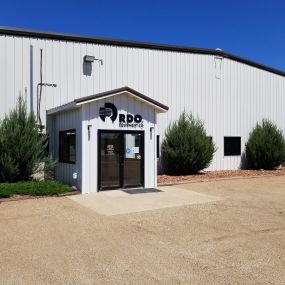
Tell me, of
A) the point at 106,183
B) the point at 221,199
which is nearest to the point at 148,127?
the point at 106,183

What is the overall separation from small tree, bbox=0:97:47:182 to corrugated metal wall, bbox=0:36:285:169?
5.65 ft

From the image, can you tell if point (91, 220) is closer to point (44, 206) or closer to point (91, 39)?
point (44, 206)

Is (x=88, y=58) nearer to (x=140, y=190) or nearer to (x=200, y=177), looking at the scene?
(x=140, y=190)

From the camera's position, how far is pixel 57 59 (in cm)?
1602

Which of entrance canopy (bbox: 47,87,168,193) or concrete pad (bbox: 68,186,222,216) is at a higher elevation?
entrance canopy (bbox: 47,87,168,193)

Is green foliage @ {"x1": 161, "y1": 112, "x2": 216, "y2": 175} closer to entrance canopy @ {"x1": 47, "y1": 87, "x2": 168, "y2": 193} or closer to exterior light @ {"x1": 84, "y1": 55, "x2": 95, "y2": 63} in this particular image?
entrance canopy @ {"x1": 47, "y1": 87, "x2": 168, "y2": 193}

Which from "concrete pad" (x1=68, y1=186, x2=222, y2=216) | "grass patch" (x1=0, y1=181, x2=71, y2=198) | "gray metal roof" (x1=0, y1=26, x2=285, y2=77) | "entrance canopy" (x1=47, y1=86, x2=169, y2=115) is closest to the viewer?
"concrete pad" (x1=68, y1=186, x2=222, y2=216)

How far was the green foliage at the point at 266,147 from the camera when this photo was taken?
20.8 meters

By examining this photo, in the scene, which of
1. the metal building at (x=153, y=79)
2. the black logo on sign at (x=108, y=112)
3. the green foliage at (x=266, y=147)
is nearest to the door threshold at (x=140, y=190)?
the metal building at (x=153, y=79)

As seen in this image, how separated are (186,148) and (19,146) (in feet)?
25.5

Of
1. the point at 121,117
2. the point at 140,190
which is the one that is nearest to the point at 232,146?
the point at 140,190

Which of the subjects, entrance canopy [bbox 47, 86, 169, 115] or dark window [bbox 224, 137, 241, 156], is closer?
entrance canopy [bbox 47, 86, 169, 115]

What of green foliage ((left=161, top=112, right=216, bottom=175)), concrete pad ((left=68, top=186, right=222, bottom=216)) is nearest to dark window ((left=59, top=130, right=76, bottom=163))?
concrete pad ((left=68, top=186, right=222, bottom=216))

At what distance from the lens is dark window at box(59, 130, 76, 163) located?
45.8 feet
